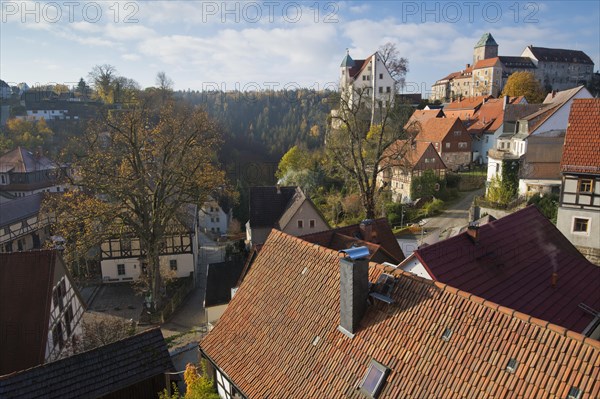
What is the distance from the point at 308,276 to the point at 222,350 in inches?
A: 106

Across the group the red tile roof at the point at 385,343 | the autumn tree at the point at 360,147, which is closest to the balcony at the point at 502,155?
the autumn tree at the point at 360,147

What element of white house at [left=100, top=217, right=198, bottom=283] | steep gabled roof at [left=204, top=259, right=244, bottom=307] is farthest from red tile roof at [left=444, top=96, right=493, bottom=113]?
steep gabled roof at [left=204, top=259, right=244, bottom=307]

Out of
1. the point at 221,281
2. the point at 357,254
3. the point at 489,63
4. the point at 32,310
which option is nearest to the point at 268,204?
the point at 221,281

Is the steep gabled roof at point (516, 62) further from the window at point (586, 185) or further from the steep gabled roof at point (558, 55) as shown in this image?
the window at point (586, 185)

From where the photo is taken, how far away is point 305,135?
72.9 metres

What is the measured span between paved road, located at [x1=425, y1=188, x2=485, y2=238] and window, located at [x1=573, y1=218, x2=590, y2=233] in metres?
7.96

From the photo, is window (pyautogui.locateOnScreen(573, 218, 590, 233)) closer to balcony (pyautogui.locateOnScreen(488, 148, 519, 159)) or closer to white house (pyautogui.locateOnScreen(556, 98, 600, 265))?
white house (pyautogui.locateOnScreen(556, 98, 600, 265))

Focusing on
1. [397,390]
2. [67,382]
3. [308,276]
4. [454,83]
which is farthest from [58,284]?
[454,83]

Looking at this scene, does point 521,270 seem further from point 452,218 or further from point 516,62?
point 516,62

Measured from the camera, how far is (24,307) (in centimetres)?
1516

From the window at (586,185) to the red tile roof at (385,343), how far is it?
14.2 meters

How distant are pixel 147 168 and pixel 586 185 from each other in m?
21.1

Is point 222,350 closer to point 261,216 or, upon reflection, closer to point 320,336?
point 320,336

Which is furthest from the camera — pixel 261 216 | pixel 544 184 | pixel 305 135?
pixel 305 135
